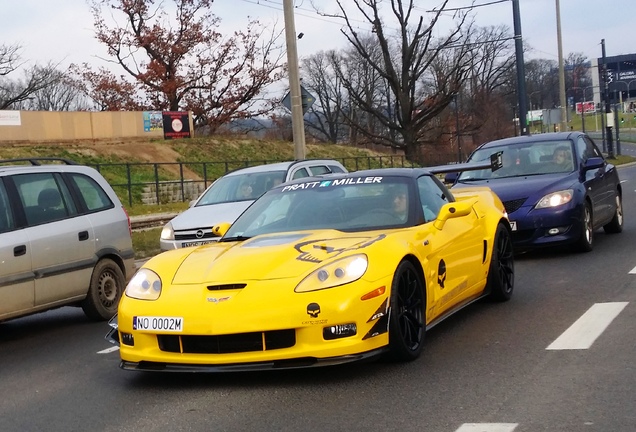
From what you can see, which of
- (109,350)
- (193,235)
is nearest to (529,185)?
(193,235)

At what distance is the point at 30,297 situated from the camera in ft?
27.3

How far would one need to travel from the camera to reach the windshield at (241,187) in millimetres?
13984

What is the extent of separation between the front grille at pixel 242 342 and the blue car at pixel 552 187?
6482 millimetres

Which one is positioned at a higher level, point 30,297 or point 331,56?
point 331,56

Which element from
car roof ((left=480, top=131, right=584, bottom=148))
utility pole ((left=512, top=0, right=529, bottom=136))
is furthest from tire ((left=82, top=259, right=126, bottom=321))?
utility pole ((left=512, top=0, right=529, bottom=136))

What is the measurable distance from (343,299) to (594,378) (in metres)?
1.56

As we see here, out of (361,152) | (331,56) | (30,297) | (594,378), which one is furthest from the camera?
(331,56)

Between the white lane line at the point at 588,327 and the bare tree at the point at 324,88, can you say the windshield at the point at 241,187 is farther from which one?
the bare tree at the point at 324,88

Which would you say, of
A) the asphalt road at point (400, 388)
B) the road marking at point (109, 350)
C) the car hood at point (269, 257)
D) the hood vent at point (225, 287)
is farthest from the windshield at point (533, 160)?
the hood vent at point (225, 287)

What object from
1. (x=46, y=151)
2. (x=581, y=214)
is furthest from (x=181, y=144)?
(x=581, y=214)

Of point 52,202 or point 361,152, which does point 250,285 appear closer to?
point 52,202

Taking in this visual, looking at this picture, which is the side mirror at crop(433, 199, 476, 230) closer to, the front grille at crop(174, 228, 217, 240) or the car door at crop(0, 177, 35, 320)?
the car door at crop(0, 177, 35, 320)

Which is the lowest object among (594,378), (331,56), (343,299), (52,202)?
(594,378)

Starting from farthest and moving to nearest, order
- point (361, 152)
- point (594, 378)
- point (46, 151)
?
point (361, 152) → point (46, 151) → point (594, 378)
